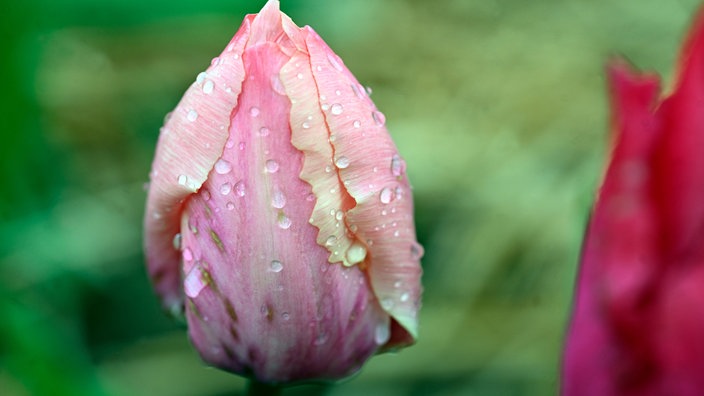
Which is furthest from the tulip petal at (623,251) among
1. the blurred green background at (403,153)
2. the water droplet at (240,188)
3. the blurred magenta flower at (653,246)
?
the blurred green background at (403,153)

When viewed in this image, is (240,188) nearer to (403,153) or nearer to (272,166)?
(272,166)

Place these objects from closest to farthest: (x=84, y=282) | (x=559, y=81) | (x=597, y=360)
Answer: (x=597, y=360) < (x=84, y=282) < (x=559, y=81)

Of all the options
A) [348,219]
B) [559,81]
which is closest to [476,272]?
[559,81]

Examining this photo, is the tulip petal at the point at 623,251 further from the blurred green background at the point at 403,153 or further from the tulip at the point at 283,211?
the blurred green background at the point at 403,153

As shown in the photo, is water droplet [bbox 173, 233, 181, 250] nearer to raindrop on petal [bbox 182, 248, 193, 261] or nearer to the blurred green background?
raindrop on petal [bbox 182, 248, 193, 261]

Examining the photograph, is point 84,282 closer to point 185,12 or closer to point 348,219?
A: point 185,12

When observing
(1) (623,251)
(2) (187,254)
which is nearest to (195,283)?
(2) (187,254)

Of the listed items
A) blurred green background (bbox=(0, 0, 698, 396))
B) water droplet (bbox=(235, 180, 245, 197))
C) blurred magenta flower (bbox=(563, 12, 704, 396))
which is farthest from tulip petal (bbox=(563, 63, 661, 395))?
blurred green background (bbox=(0, 0, 698, 396))
